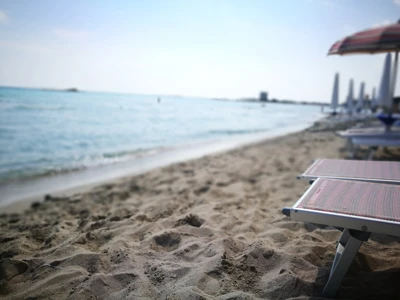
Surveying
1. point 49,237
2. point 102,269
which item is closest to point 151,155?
point 49,237

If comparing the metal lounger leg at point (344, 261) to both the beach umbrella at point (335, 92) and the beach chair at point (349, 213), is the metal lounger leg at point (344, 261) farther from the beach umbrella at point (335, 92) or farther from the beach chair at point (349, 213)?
the beach umbrella at point (335, 92)

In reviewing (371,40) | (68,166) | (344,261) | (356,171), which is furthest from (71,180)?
(371,40)

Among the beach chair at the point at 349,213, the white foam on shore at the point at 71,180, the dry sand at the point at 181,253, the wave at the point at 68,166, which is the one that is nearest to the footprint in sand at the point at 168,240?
the dry sand at the point at 181,253

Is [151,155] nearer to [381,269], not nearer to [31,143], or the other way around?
[31,143]

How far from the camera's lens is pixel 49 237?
9.27ft

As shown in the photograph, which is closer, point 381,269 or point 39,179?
point 381,269

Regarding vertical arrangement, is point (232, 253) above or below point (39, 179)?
above

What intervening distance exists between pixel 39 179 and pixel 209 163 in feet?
13.8

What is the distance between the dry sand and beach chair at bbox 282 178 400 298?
26cm

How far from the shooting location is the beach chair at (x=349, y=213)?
146 cm

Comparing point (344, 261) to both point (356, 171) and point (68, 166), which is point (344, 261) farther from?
point (68, 166)

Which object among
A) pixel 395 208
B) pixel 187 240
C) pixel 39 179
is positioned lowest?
pixel 39 179

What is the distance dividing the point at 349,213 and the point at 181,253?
4.75 ft

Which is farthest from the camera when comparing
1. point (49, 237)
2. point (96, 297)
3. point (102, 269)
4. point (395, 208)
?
point (49, 237)
